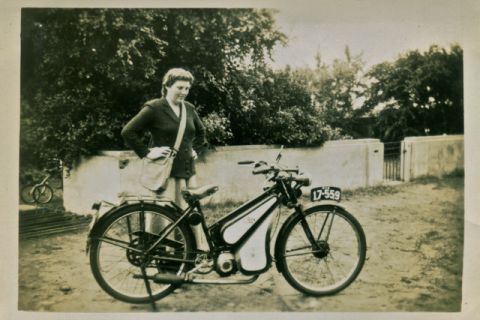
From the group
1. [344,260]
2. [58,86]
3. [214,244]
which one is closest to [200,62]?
[58,86]

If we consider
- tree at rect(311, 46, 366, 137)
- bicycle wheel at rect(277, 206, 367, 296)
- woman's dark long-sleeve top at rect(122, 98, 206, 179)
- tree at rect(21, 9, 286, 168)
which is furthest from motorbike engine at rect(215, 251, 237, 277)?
tree at rect(311, 46, 366, 137)

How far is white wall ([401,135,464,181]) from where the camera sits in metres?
3.12

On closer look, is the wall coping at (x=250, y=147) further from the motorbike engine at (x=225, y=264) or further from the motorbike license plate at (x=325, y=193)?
the motorbike engine at (x=225, y=264)


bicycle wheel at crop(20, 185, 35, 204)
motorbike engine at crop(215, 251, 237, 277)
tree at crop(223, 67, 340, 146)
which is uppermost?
tree at crop(223, 67, 340, 146)

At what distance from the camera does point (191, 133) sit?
300 cm

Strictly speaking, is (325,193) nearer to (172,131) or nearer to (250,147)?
(250,147)

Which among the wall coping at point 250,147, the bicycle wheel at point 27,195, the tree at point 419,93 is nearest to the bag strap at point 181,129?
the wall coping at point 250,147

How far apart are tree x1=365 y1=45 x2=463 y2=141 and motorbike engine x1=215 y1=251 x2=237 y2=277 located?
61.3 inches

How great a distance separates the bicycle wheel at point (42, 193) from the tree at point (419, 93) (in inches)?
105

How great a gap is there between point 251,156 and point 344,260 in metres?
1.10

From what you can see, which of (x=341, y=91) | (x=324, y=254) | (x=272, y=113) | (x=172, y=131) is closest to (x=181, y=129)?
(x=172, y=131)

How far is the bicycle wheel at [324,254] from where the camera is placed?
2935mm

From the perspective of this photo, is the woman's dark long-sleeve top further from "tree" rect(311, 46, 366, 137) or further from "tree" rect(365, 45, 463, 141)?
"tree" rect(365, 45, 463, 141)

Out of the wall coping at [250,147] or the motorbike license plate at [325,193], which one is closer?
the motorbike license plate at [325,193]
